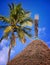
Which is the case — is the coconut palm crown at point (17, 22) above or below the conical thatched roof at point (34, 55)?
above

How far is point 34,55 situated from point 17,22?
5366mm

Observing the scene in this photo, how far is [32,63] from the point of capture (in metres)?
18.3

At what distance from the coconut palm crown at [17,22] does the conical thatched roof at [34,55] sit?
2.48 meters

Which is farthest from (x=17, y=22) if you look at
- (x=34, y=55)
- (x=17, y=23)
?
(x=34, y=55)

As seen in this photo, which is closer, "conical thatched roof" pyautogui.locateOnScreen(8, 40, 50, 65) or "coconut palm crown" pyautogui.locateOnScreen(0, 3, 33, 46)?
"conical thatched roof" pyautogui.locateOnScreen(8, 40, 50, 65)

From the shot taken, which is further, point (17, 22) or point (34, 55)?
point (17, 22)

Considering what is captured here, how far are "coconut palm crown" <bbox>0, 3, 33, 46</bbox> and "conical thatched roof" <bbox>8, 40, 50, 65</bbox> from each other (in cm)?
248

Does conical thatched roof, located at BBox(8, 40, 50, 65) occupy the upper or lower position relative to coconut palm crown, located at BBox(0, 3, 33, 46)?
lower

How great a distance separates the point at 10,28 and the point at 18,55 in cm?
382

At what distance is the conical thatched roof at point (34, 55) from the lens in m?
18.5

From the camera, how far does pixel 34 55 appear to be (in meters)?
19.1

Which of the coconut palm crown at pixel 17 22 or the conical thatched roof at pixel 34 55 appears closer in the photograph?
the conical thatched roof at pixel 34 55

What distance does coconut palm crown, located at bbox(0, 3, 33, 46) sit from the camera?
22969 mm

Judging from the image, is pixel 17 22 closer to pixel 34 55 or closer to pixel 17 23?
pixel 17 23
